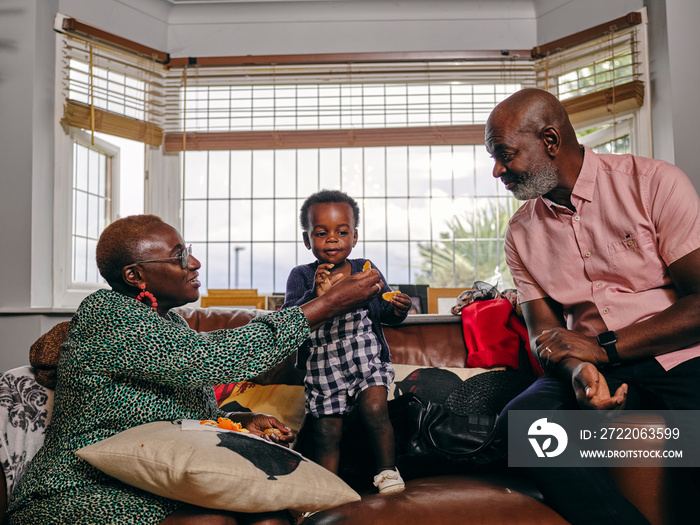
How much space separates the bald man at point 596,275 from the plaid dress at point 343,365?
510 mm

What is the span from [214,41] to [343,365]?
3.13m

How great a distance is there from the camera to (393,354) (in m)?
2.50

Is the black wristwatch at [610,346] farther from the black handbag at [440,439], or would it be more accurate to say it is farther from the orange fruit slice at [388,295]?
the orange fruit slice at [388,295]

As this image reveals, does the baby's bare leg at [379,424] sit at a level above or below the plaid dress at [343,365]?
below

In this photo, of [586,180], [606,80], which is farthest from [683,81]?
[586,180]

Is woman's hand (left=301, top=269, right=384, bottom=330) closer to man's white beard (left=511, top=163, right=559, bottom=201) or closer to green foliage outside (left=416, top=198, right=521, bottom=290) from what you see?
man's white beard (left=511, top=163, right=559, bottom=201)

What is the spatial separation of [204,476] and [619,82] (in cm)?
360

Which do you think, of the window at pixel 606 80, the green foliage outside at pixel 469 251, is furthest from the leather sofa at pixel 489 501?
the window at pixel 606 80

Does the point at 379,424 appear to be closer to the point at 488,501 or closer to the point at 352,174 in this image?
the point at 488,501

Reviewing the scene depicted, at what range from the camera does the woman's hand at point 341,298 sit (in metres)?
1.65

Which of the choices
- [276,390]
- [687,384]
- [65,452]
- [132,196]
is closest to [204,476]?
[65,452]

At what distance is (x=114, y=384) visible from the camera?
147cm

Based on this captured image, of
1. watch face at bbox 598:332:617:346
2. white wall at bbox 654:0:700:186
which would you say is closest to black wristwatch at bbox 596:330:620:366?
watch face at bbox 598:332:617:346

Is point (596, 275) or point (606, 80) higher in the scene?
point (606, 80)
